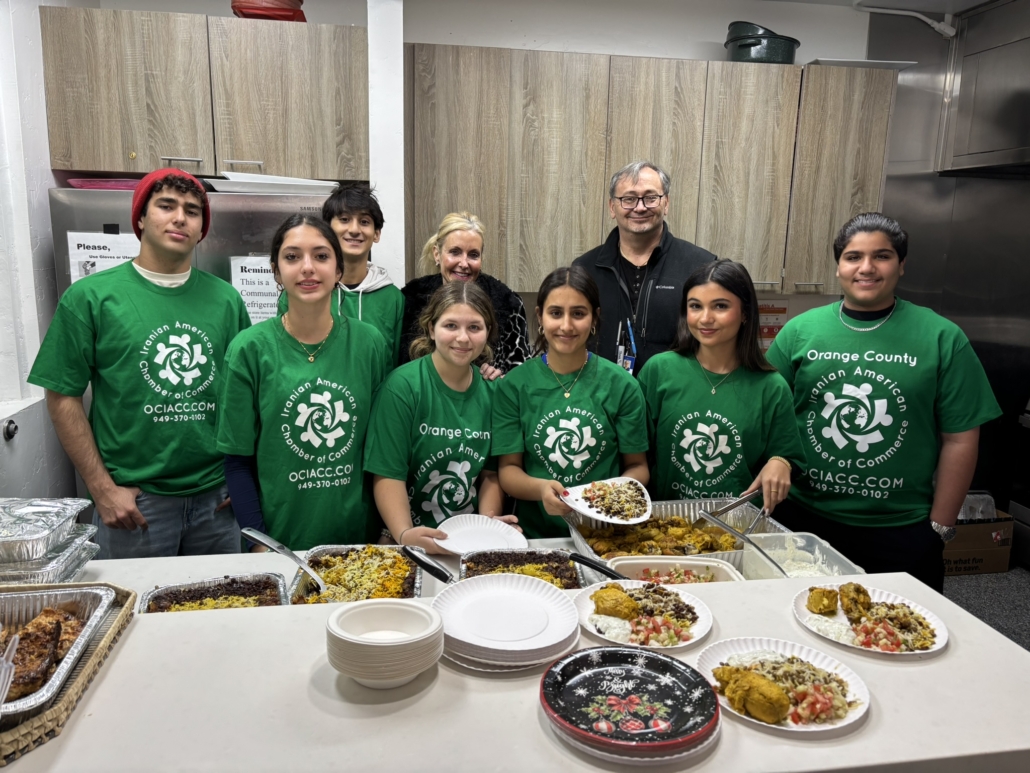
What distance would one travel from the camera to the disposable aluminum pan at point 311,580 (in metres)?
1.49

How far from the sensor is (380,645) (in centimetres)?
98

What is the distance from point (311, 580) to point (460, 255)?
1.42 metres

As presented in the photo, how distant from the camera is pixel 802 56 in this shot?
4.29 m

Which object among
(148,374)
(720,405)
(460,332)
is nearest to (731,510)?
(720,405)

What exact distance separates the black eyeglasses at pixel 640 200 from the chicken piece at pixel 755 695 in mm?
2060

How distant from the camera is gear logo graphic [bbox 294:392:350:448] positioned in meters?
1.92

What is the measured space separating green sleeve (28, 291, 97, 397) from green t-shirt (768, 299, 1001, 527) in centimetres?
226

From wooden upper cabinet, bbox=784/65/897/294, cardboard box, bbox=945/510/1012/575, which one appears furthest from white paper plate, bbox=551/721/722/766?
cardboard box, bbox=945/510/1012/575

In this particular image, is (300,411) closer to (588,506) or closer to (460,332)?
(460,332)

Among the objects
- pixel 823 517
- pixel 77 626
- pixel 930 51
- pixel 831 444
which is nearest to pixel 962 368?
pixel 831 444

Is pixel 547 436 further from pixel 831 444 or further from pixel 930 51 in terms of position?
pixel 930 51

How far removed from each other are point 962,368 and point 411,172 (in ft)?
8.95

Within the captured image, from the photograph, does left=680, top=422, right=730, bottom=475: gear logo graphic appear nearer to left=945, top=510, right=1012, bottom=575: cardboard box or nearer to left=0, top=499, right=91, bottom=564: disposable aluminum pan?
left=0, top=499, right=91, bottom=564: disposable aluminum pan

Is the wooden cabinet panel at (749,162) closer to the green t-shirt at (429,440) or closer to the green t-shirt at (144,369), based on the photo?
the green t-shirt at (429,440)
